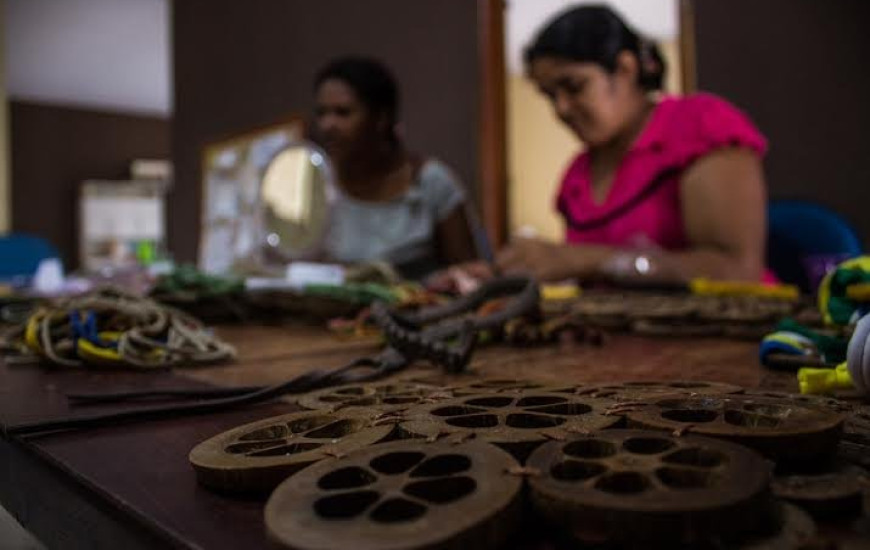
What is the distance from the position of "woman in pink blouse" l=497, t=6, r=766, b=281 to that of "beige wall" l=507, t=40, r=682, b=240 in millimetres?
665

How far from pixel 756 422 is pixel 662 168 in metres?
1.38

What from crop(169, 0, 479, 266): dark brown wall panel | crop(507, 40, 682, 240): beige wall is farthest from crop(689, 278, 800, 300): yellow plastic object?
crop(169, 0, 479, 266): dark brown wall panel

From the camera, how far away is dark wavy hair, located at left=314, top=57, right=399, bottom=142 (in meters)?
2.13

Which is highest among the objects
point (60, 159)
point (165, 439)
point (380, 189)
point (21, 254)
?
point (60, 159)

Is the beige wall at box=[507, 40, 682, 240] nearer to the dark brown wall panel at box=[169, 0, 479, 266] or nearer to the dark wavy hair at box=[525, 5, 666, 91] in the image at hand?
the dark brown wall panel at box=[169, 0, 479, 266]

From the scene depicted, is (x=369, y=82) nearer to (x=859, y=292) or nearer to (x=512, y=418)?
(x=859, y=292)

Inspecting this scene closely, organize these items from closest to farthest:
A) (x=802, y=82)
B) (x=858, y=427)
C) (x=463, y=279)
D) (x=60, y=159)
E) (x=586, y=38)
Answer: (x=858, y=427) → (x=463, y=279) → (x=586, y=38) → (x=802, y=82) → (x=60, y=159)

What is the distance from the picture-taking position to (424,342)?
593mm

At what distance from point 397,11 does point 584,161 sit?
1263 millimetres

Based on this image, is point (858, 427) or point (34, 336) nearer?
point (858, 427)

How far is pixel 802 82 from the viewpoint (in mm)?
1889

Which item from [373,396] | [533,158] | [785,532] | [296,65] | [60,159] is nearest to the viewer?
[785,532]

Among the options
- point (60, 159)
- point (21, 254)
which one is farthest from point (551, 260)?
point (60, 159)

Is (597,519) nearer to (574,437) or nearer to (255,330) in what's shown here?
(574,437)
